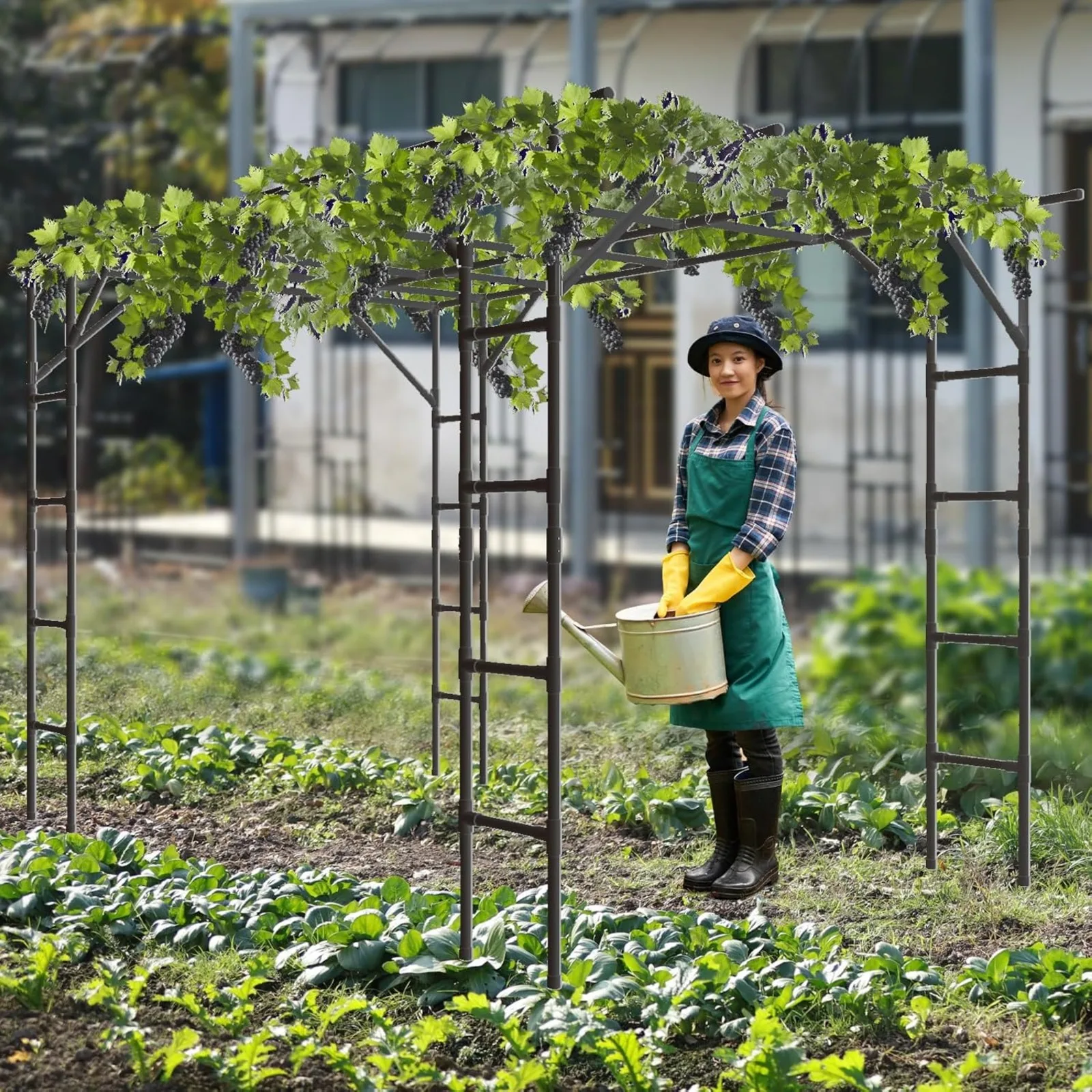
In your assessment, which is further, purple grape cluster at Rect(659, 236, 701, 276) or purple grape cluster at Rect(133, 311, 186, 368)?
purple grape cluster at Rect(133, 311, 186, 368)

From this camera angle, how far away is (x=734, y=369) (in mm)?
4535

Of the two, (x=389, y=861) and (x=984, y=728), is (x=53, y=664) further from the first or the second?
(x=984, y=728)

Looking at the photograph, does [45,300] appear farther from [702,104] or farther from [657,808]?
[702,104]

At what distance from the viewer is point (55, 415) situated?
1318 cm

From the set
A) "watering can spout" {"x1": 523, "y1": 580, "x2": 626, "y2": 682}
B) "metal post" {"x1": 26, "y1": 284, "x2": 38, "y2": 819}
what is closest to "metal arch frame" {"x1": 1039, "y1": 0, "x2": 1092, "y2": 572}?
"watering can spout" {"x1": 523, "y1": 580, "x2": 626, "y2": 682}

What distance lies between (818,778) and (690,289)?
490 centimetres

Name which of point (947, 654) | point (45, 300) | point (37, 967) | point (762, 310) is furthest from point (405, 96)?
point (37, 967)

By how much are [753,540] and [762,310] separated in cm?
130

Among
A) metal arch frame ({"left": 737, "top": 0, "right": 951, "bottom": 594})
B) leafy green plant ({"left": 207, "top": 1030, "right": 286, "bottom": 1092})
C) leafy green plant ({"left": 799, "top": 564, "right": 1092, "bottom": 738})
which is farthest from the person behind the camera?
metal arch frame ({"left": 737, "top": 0, "right": 951, "bottom": 594})

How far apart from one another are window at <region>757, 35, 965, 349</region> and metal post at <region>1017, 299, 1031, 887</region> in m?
4.45

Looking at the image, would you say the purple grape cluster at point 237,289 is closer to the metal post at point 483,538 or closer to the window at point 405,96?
the metal post at point 483,538

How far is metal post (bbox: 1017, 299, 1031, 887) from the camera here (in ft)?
15.9

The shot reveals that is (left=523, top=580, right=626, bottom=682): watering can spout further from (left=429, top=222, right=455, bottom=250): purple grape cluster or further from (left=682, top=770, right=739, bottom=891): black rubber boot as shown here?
(left=429, top=222, right=455, bottom=250): purple grape cluster

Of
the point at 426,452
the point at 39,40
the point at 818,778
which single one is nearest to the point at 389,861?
the point at 818,778
